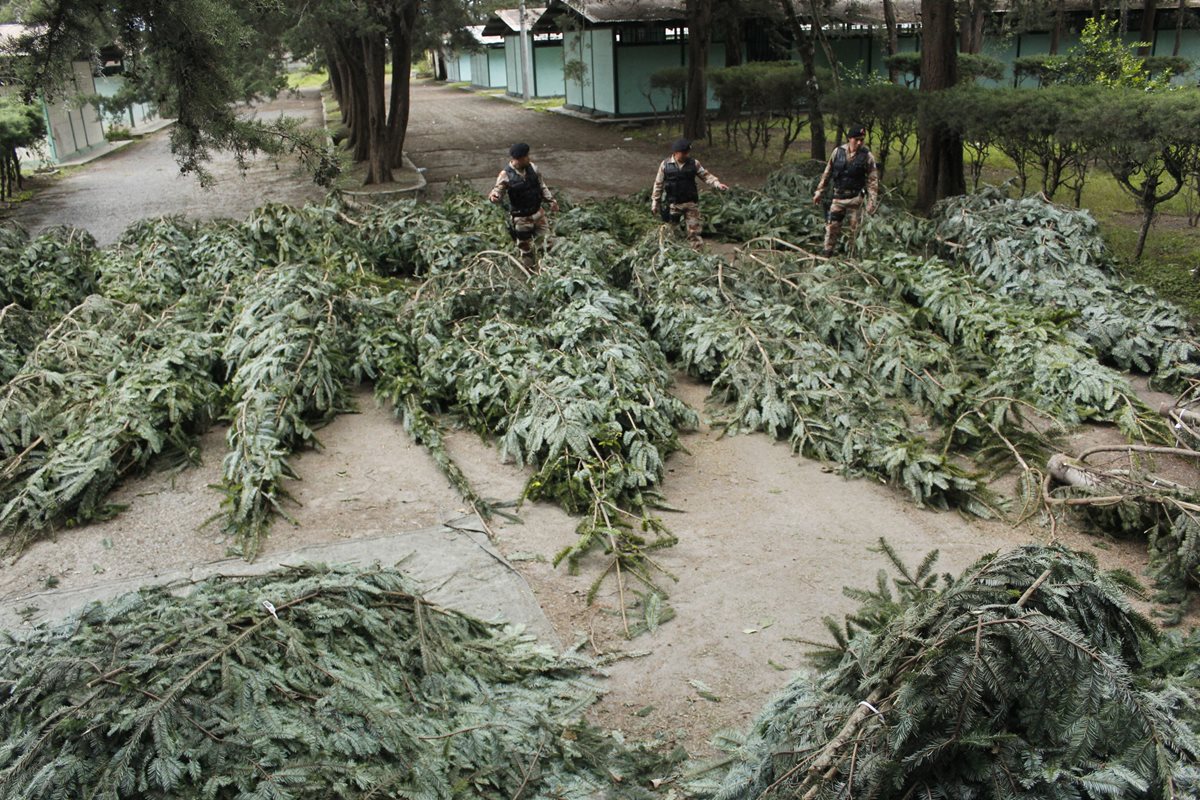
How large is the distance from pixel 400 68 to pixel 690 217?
9457 millimetres

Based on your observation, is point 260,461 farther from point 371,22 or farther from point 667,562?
point 371,22

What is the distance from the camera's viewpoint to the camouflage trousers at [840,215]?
1305 cm

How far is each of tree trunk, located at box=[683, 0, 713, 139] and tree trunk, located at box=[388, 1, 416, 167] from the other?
25.3ft

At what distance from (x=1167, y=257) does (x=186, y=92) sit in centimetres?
1218

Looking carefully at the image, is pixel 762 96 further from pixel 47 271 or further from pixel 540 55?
pixel 540 55

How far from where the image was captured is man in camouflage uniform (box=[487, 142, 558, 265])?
1234 cm

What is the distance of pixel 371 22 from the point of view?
17031mm

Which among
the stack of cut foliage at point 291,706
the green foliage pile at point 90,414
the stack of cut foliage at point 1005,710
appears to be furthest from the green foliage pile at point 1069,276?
the green foliage pile at point 90,414

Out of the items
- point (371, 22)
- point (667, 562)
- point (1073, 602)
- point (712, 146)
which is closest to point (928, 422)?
point (667, 562)

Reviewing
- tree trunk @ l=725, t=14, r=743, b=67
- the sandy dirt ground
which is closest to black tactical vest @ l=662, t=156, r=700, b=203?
the sandy dirt ground

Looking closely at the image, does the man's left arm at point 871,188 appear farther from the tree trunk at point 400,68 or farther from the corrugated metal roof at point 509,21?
the corrugated metal roof at point 509,21

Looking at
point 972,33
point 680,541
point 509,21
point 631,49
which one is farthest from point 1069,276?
point 509,21

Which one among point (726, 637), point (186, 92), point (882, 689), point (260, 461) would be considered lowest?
point (726, 637)

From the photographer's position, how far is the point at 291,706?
4.04 meters
